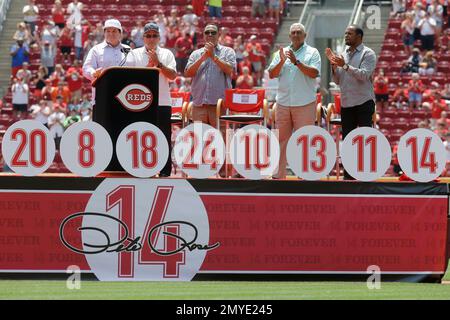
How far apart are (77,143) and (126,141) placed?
0.46 metres

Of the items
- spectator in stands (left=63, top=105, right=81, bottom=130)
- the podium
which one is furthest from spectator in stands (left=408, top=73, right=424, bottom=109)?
the podium

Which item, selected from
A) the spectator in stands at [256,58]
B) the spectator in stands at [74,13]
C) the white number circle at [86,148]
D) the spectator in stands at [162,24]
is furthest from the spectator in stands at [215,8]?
the white number circle at [86,148]

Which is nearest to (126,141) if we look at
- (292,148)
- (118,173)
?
(118,173)

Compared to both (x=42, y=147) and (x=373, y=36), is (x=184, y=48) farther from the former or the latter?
(x=42, y=147)

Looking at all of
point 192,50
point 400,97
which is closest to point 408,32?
point 400,97

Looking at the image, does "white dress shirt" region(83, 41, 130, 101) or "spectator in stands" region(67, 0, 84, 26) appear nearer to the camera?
"white dress shirt" region(83, 41, 130, 101)

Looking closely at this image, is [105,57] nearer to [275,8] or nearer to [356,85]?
[356,85]

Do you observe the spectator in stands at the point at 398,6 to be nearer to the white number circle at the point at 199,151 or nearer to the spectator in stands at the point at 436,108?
the spectator in stands at the point at 436,108

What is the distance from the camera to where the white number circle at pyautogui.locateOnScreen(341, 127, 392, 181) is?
14.0 meters

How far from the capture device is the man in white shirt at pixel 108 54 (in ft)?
48.3

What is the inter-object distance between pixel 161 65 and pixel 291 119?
1.91 meters

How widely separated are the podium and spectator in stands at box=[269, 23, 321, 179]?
204 cm

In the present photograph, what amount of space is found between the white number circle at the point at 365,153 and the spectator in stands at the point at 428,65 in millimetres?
17027

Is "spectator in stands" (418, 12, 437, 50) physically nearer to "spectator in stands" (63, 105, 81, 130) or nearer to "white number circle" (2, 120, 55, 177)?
"spectator in stands" (63, 105, 81, 130)
